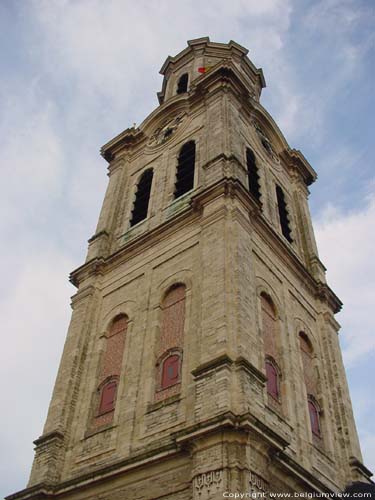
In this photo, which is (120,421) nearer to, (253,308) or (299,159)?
(253,308)

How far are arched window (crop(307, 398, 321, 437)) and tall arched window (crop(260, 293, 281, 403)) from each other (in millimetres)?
1914

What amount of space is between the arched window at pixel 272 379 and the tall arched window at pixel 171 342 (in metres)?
2.48

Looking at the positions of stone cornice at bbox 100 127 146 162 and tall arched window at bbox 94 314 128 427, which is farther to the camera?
stone cornice at bbox 100 127 146 162

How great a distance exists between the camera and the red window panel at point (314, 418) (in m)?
17.2

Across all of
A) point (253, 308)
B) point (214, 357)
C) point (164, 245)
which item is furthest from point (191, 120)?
point (214, 357)

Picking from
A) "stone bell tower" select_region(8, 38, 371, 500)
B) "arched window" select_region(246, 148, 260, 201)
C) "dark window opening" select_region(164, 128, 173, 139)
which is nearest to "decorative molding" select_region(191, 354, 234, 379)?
"stone bell tower" select_region(8, 38, 371, 500)

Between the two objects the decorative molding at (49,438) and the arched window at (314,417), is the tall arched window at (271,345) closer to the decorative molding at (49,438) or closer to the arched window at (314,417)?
the arched window at (314,417)

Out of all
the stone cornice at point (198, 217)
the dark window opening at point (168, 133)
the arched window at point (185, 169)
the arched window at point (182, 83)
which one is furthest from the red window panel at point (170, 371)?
the arched window at point (182, 83)

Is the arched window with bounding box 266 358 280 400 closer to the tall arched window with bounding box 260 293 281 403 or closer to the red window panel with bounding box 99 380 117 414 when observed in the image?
the tall arched window with bounding box 260 293 281 403

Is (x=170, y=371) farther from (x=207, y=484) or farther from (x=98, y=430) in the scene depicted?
(x=207, y=484)

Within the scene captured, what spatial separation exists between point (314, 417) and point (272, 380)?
8.64 feet

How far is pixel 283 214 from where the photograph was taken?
Answer: 25.2m

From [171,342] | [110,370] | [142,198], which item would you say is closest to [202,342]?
[171,342]

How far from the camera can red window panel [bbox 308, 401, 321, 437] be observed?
17191 millimetres
